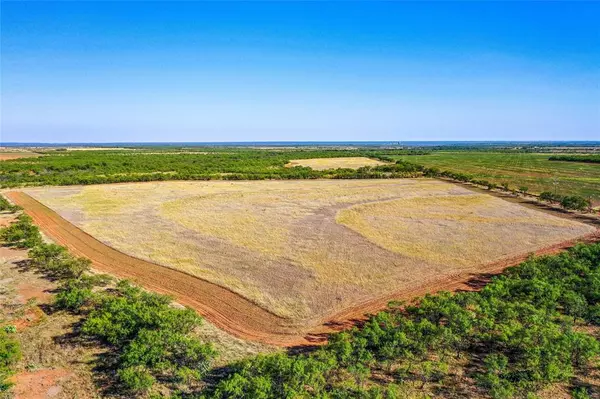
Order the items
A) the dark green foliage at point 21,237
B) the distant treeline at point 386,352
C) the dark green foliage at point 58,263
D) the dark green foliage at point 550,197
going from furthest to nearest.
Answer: the dark green foliage at point 550,197 → the dark green foliage at point 21,237 → the dark green foliage at point 58,263 → the distant treeline at point 386,352

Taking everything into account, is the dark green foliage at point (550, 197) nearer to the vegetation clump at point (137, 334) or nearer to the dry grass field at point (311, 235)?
the dry grass field at point (311, 235)

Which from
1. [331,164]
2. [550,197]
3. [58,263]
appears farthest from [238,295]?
[331,164]

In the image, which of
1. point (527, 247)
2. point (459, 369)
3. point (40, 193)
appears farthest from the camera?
point (40, 193)

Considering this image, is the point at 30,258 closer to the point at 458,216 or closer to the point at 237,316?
the point at 237,316

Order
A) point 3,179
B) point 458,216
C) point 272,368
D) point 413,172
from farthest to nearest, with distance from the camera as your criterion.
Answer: point 413,172
point 3,179
point 458,216
point 272,368

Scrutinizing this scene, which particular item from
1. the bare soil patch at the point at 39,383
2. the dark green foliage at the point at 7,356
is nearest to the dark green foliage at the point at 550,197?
the bare soil patch at the point at 39,383

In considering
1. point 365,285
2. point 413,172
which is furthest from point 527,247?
point 413,172
